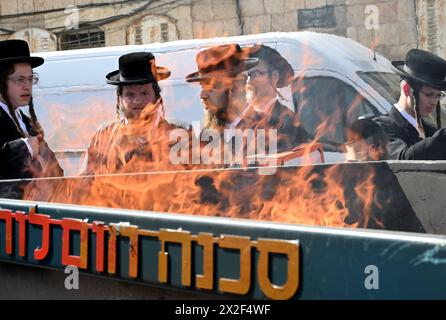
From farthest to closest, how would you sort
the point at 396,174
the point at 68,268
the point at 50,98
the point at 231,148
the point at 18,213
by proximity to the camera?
A: 1. the point at 50,98
2. the point at 231,148
3. the point at 396,174
4. the point at 18,213
5. the point at 68,268

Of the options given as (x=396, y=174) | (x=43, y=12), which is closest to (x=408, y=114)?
(x=396, y=174)

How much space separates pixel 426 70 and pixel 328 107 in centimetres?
95

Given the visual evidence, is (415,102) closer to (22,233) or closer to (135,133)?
(135,133)

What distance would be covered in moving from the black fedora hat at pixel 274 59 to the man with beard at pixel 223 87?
0.33ft

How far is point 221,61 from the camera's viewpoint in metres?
6.48

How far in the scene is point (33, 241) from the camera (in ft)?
7.45

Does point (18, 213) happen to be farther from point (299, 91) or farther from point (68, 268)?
point (299, 91)

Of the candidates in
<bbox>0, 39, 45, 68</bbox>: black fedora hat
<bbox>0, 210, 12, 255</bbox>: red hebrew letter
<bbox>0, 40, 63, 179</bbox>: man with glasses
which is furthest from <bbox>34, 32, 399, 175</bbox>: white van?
<bbox>0, 210, 12, 255</bbox>: red hebrew letter

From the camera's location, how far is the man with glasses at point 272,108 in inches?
224

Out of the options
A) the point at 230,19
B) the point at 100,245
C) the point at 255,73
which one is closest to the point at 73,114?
the point at 255,73

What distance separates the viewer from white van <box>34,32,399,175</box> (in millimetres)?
5957

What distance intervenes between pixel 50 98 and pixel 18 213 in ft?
17.2
